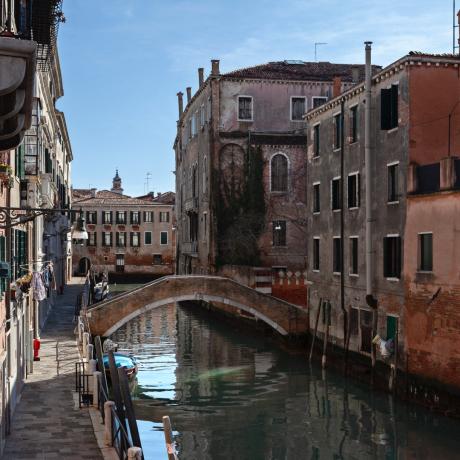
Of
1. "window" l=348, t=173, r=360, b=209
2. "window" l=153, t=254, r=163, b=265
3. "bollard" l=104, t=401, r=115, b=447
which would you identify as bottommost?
"bollard" l=104, t=401, r=115, b=447

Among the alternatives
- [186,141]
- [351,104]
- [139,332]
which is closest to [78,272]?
[186,141]

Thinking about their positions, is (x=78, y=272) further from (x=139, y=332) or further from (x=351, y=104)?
(x=351, y=104)

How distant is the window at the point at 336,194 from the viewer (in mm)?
23766

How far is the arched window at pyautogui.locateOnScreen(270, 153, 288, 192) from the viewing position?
34406 millimetres

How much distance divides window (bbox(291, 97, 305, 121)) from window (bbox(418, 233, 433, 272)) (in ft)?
Result: 58.6

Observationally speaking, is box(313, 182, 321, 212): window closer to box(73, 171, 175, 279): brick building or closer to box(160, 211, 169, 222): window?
box(73, 171, 175, 279): brick building

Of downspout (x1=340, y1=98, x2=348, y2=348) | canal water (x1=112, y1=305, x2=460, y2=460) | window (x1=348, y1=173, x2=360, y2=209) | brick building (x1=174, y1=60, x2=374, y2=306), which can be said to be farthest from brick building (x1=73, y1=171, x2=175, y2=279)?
window (x1=348, y1=173, x2=360, y2=209)

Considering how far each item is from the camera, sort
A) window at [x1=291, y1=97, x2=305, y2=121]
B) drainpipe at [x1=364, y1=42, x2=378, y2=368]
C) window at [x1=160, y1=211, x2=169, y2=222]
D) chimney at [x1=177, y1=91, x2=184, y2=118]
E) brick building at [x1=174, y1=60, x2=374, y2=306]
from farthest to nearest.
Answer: window at [x1=160, y1=211, x2=169, y2=222] → chimney at [x1=177, y1=91, x2=184, y2=118] → window at [x1=291, y1=97, x2=305, y2=121] → brick building at [x1=174, y1=60, x2=374, y2=306] → drainpipe at [x1=364, y1=42, x2=378, y2=368]

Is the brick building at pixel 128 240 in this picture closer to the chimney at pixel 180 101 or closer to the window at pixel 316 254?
the chimney at pixel 180 101

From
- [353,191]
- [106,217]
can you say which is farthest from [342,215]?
[106,217]

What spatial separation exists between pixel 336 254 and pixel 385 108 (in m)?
5.52

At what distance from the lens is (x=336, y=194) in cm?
2411

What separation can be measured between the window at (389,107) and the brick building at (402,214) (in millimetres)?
26

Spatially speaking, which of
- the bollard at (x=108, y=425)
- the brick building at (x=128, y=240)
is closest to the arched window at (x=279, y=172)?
the bollard at (x=108, y=425)
